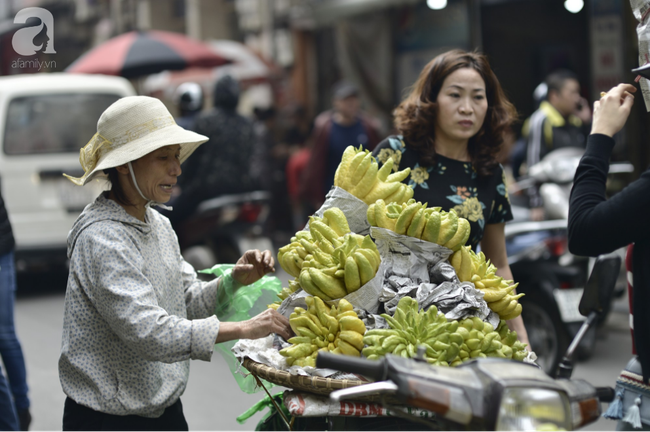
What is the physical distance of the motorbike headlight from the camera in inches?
54.4

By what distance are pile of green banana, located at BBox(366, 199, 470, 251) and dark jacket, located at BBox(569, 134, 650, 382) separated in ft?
1.14

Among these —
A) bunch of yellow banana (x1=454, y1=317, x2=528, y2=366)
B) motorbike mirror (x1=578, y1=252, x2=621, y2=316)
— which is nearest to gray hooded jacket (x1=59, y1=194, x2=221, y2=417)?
bunch of yellow banana (x1=454, y1=317, x2=528, y2=366)

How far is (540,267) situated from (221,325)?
372cm

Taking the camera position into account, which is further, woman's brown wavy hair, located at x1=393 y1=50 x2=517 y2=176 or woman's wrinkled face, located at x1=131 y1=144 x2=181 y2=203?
woman's brown wavy hair, located at x1=393 y1=50 x2=517 y2=176

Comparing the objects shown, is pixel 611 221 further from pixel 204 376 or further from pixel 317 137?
pixel 317 137

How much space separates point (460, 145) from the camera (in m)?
3.08

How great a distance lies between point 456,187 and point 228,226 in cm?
481

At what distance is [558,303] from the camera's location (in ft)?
17.0

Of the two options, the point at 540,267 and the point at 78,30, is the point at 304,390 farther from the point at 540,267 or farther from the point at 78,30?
the point at 78,30

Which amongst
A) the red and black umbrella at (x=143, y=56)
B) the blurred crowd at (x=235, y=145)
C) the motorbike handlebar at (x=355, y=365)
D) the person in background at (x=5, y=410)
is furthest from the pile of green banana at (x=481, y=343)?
the red and black umbrella at (x=143, y=56)

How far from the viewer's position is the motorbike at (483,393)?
139 centimetres

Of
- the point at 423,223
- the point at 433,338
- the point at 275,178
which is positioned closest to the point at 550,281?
the point at 423,223

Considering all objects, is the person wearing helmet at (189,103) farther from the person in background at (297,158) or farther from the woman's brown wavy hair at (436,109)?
the woman's brown wavy hair at (436,109)

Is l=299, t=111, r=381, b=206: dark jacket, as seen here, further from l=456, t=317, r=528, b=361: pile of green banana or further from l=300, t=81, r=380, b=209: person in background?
l=456, t=317, r=528, b=361: pile of green banana
